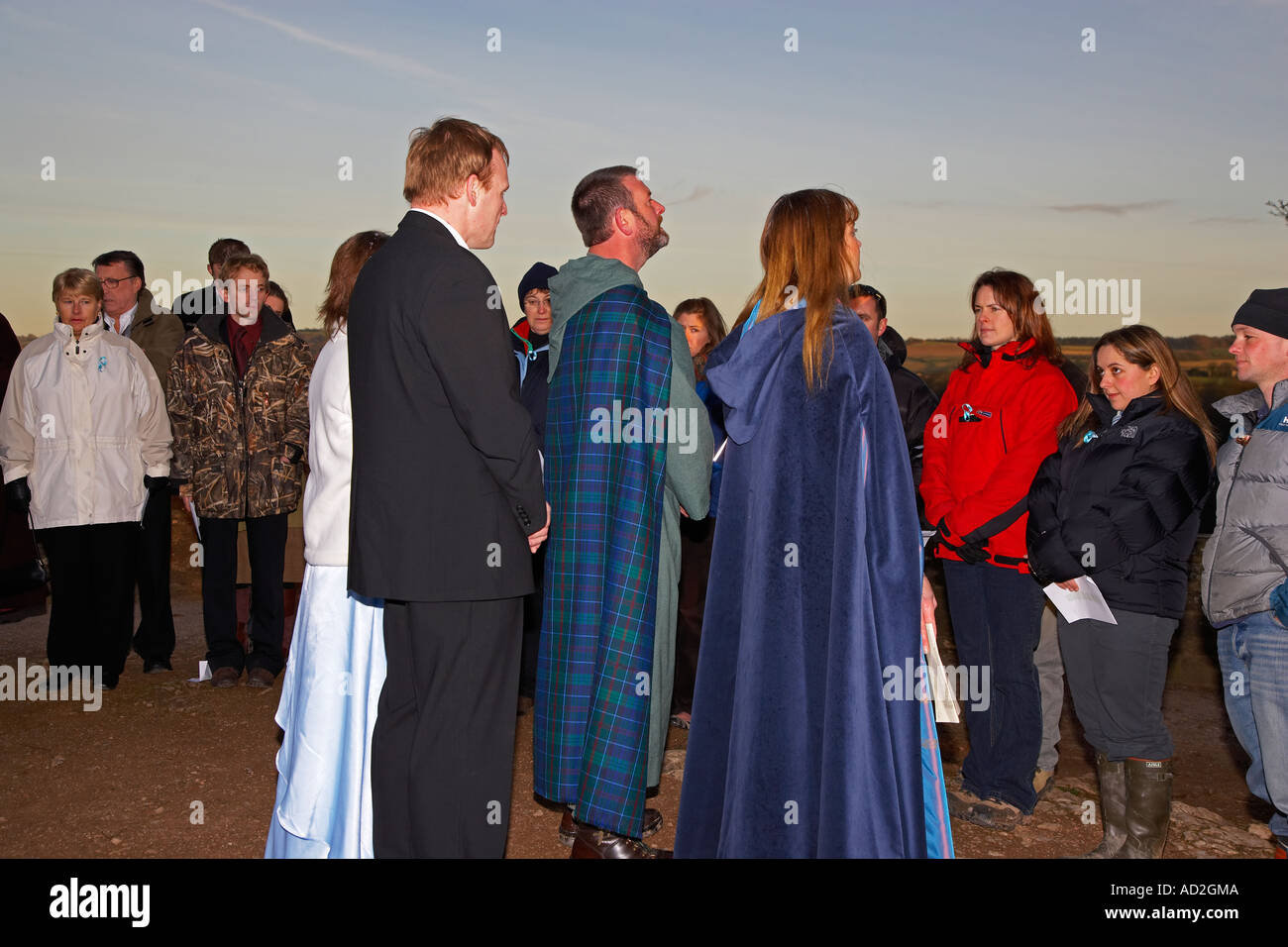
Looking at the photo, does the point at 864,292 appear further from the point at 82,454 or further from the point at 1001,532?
the point at 82,454

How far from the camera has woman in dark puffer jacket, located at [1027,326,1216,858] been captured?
3.87m

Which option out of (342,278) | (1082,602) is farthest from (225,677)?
(1082,602)

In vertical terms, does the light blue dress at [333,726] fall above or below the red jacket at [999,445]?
below

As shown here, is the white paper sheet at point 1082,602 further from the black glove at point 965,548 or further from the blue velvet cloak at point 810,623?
the blue velvet cloak at point 810,623

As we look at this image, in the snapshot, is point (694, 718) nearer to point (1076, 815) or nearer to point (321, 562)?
point (321, 562)

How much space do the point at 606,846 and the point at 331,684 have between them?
1081mm

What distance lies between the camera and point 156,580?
256 inches

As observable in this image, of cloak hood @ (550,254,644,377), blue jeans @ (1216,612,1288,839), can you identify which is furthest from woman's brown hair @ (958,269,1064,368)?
cloak hood @ (550,254,644,377)

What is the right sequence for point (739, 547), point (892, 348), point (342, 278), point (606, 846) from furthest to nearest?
point (892, 348), point (606, 846), point (342, 278), point (739, 547)

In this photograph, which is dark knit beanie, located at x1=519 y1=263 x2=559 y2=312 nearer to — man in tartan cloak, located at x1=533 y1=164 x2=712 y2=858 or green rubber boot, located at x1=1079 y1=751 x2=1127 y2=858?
man in tartan cloak, located at x1=533 y1=164 x2=712 y2=858

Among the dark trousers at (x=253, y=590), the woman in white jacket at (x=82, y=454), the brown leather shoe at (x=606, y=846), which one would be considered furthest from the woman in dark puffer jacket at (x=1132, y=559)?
the woman in white jacket at (x=82, y=454)

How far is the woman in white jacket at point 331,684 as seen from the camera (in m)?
3.42

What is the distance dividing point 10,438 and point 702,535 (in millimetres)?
3715

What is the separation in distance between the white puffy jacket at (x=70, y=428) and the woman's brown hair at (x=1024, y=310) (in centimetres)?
451
